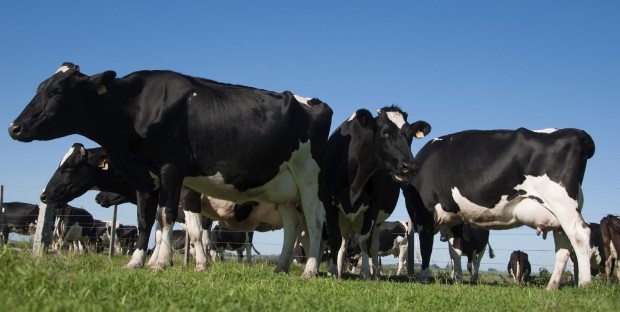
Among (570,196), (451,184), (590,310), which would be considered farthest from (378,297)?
(451,184)

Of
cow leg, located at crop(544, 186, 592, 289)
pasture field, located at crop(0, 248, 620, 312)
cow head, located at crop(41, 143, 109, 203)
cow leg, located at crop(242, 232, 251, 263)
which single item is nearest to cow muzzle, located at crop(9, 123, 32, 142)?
pasture field, located at crop(0, 248, 620, 312)

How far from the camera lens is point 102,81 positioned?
9.38 m

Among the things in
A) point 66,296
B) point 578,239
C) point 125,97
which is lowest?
point 66,296

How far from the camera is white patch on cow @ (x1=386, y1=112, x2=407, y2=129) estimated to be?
1210 centimetres

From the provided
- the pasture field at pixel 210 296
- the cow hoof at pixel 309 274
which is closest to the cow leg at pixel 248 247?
the cow hoof at pixel 309 274

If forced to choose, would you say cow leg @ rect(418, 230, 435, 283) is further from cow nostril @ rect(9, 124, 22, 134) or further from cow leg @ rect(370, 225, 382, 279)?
cow nostril @ rect(9, 124, 22, 134)

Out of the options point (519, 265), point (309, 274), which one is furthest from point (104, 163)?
point (519, 265)

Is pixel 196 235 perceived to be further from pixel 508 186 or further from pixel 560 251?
pixel 560 251

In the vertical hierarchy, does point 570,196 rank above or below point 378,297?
above

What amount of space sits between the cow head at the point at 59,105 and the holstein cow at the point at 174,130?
13mm

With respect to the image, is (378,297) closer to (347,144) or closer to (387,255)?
(347,144)

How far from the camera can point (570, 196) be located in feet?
36.2

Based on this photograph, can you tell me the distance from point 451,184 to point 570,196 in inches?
97.7

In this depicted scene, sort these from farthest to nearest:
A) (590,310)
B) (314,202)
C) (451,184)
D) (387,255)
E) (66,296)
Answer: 1. (387,255)
2. (451,184)
3. (314,202)
4. (590,310)
5. (66,296)
